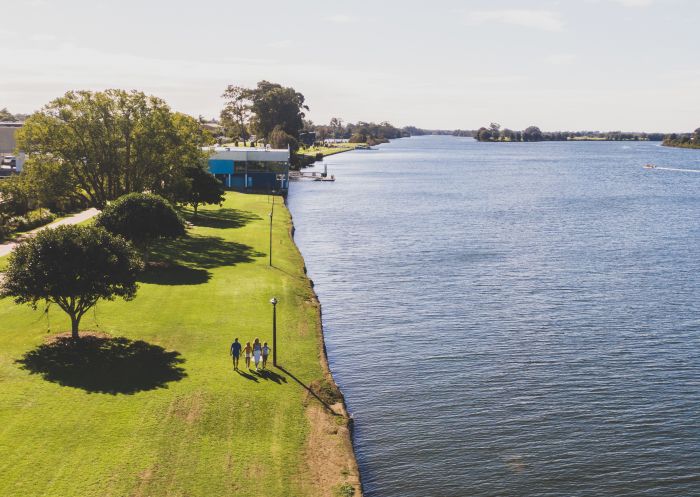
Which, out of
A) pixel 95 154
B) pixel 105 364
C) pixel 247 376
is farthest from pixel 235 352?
pixel 95 154

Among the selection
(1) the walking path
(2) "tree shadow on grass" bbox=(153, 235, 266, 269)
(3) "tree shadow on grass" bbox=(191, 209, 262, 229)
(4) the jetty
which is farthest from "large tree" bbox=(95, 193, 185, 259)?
(4) the jetty

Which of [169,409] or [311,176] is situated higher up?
[311,176]

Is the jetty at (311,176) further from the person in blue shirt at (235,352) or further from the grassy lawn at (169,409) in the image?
the person in blue shirt at (235,352)

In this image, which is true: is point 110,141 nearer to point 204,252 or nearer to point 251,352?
point 204,252

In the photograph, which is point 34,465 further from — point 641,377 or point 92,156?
point 92,156

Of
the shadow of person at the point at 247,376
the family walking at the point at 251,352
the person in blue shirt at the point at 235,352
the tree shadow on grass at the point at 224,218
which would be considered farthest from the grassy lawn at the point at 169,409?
the tree shadow on grass at the point at 224,218

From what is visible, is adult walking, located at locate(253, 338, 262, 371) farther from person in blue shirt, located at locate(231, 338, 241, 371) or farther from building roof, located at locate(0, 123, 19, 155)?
building roof, located at locate(0, 123, 19, 155)

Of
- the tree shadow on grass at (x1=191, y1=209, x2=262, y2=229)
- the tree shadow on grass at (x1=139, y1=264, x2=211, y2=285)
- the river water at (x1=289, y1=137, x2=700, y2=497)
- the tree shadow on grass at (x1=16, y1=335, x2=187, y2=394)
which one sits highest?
the tree shadow on grass at (x1=191, y1=209, x2=262, y2=229)
